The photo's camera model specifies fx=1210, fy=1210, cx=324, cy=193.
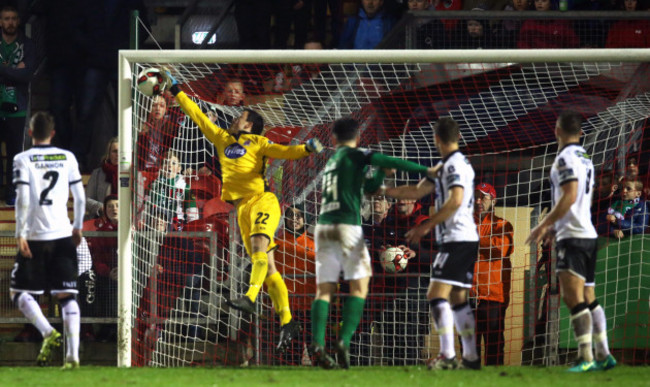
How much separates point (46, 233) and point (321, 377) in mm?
2495

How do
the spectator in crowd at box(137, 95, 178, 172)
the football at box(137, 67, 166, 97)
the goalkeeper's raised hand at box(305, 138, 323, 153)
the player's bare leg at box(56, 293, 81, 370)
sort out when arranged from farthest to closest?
1. the spectator in crowd at box(137, 95, 178, 172)
2. the football at box(137, 67, 166, 97)
3. the goalkeeper's raised hand at box(305, 138, 323, 153)
4. the player's bare leg at box(56, 293, 81, 370)

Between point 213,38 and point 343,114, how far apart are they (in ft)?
13.5

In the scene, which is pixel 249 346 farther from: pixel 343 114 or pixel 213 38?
pixel 213 38

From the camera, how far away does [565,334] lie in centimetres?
1080

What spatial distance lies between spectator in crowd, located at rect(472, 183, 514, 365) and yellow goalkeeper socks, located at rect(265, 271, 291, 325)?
5.94 feet

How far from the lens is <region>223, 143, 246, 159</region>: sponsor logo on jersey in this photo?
34.5ft

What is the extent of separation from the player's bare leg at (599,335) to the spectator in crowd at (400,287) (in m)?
2.32

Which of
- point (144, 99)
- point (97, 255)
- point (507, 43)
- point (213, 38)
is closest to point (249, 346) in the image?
point (97, 255)

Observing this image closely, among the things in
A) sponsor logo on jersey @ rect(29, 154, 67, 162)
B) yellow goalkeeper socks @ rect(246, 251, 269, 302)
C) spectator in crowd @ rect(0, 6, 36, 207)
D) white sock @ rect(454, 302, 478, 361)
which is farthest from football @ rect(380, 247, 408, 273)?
spectator in crowd @ rect(0, 6, 36, 207)

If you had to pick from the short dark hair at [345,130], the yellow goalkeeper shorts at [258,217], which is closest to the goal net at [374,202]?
the yellow goalkeeper shorts at [258,217]

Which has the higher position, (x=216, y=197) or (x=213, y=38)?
(x=213, y=38)

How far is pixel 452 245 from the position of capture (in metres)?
8.77

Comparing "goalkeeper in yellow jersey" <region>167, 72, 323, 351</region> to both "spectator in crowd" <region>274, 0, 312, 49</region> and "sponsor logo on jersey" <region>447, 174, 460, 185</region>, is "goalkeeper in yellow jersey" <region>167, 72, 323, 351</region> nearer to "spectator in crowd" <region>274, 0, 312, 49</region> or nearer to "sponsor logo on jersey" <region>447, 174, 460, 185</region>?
"sponsor logo on jersey" <region>447, 174, 460, 185</region>

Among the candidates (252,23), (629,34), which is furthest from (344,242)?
(252,23)
